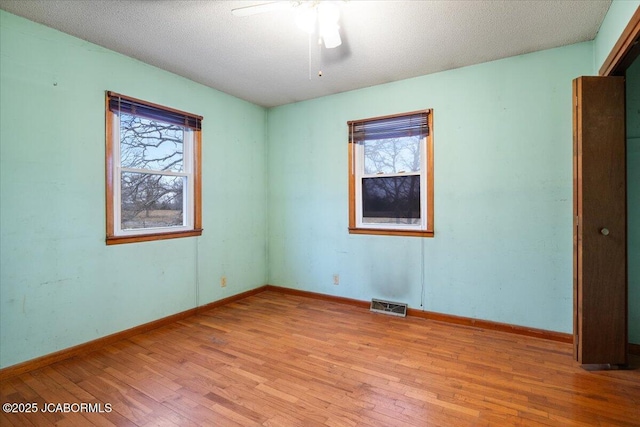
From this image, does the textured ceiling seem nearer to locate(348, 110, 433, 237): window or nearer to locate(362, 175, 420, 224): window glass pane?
locate(348, 110, 433, 237): window

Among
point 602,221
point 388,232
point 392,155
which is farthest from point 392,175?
point 602,221

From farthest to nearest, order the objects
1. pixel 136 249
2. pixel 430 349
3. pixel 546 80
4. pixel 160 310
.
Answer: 1. pixel 160 310
2. pixel 136 249
3. pixel 546 80
4. pixel 430 349

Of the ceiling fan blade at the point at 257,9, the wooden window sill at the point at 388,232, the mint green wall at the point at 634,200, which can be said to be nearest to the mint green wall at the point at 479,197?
the wooden window sill at the point at 388,232

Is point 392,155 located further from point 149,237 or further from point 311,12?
point 149,237

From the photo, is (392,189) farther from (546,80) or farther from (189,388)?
(189,388)

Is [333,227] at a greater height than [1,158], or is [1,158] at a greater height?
[1,158]

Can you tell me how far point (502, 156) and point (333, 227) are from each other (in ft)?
6.54

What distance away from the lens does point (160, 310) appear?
10.2ft

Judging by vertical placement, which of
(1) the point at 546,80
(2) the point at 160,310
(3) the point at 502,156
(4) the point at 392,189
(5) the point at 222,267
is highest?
(1) the point at 546,80

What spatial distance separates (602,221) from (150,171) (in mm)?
3897

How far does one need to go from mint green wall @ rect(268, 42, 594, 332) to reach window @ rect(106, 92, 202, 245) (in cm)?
151

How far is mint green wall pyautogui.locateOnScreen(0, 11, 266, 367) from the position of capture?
220 centimetres

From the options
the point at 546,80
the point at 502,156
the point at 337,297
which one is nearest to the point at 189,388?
the point at 337,297

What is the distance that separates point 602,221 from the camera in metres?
2.21
